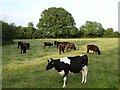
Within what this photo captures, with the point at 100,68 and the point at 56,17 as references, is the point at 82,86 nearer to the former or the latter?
the point at 100,68

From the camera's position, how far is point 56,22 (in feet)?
311

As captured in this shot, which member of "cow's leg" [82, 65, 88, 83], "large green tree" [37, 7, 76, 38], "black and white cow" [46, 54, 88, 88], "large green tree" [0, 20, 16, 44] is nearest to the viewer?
"black and white cow" [46, 54, 88, 88]

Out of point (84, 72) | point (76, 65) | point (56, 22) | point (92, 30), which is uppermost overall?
point (56, 22)

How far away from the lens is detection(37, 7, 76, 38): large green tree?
3639 inches

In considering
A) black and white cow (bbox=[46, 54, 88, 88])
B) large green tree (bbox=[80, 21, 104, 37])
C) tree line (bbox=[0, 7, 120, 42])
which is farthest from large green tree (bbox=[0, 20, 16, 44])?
large green tree (bbox=[80, 21, 104, 37])

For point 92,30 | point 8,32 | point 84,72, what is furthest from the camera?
point 92,30

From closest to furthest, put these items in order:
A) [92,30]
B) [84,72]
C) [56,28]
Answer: [84,72] → [56,28] → [92,30]

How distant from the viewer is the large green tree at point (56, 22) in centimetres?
9242

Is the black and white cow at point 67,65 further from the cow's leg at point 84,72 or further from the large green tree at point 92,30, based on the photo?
the large green tree at point 92,30

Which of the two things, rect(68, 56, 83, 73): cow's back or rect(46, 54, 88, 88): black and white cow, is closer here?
rect(46, 54, 88, 88): black and white cow

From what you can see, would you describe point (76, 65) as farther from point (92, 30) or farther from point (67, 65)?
point (92, 30)

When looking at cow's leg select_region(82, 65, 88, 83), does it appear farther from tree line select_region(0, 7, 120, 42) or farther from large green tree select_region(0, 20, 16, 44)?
tree line select_region(0, 7, 120, 42)

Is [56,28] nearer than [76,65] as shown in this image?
No

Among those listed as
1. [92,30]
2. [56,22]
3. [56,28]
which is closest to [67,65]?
[56,28]
